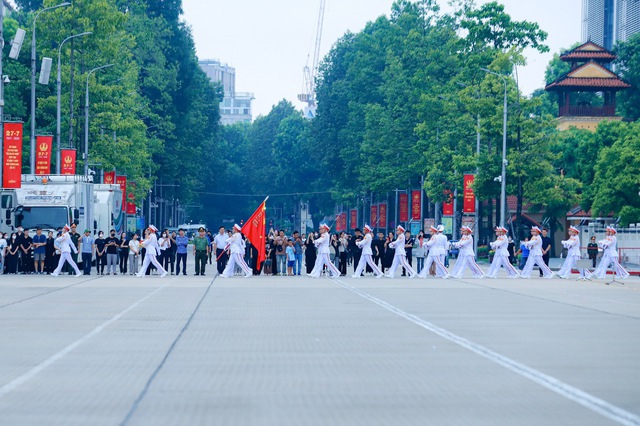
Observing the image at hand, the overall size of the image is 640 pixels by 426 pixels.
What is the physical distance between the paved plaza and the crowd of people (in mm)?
15156

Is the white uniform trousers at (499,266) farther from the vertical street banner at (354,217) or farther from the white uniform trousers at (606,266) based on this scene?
the vertical street banner at (354,217)

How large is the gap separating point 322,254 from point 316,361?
30462 millimetres

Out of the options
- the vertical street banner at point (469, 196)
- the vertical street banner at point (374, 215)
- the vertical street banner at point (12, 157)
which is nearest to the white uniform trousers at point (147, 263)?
the vertical street banner at point (12, 157)

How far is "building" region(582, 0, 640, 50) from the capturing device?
136875 mm

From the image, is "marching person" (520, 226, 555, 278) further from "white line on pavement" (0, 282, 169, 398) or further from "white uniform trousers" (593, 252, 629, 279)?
"white line on pavement" (0, 282, 169, 398)

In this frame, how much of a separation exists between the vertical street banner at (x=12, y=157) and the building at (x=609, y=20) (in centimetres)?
9525

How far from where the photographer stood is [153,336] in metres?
18.5

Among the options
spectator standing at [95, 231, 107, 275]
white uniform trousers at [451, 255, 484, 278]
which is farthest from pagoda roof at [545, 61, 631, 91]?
spectator standing at [95, 231, 107, 275]

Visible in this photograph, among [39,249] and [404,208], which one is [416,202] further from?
[39,249]

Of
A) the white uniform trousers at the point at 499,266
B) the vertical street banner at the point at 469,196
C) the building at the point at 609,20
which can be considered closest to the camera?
the white uniform trousers at the point at 499,266

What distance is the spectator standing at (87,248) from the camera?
45972 millimetres

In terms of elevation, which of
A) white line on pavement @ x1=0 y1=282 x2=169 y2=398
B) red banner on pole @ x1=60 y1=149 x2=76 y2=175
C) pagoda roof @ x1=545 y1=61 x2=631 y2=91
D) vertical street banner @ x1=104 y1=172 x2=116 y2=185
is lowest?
white line on pavement @ x1=0 y1=282 x2=169 y2=398

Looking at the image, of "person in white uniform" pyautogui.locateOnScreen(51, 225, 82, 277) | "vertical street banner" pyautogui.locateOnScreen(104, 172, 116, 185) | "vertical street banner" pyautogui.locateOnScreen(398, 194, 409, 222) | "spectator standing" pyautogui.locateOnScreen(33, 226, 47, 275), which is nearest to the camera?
"person in white uniform" pyautogui.locateOnScreen(51, 225, 82, 277)

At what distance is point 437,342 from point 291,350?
2342 millimetres
